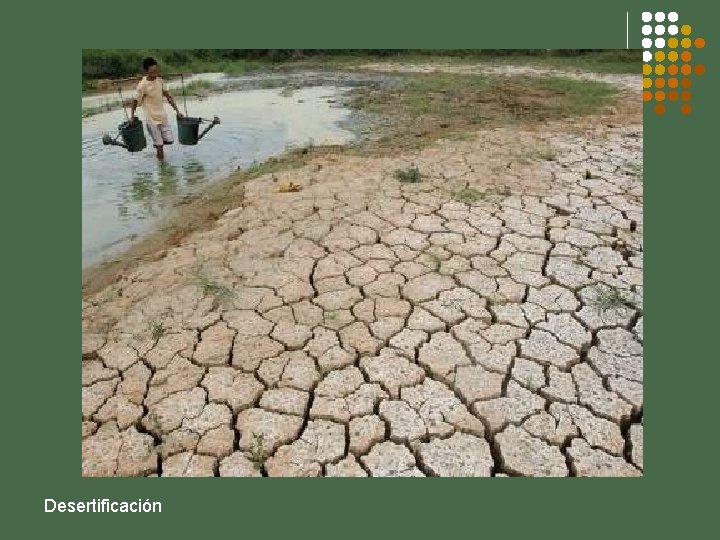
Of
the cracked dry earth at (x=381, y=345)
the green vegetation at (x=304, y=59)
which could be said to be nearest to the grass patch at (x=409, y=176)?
the cracked dry earth at (x=381, y=345)

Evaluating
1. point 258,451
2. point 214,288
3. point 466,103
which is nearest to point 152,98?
point 214,288

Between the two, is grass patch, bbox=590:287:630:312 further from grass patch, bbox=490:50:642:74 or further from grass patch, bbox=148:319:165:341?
grass patch, bbox=490:50:642:74

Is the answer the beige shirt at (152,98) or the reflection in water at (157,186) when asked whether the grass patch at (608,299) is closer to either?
the reflection in water at (157,186)

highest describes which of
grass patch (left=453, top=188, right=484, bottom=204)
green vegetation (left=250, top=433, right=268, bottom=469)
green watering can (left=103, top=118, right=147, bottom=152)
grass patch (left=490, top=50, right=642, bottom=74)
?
grass patch (left=490, top=50, right=642, bottom=74)

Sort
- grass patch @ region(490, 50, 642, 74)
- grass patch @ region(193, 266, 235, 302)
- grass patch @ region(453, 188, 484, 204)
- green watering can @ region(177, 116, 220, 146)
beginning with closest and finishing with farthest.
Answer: grass patch @ region(193, 266, 235, 302) → grass patch @ region(453, 188, 484, 204) → green watering can @ region(177, 116, 220, 146) → grass patch @ region(490, 50, 642, 74)

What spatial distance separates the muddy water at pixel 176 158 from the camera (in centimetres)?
470

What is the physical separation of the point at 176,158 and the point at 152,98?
73cm

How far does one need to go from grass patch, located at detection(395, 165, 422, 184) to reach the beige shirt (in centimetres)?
266

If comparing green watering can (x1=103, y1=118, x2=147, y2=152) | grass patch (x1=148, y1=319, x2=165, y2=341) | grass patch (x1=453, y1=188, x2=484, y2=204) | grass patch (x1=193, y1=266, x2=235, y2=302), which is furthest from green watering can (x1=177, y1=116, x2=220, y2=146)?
grass patch (x1=148, y1=319, x2=165, y2=341)

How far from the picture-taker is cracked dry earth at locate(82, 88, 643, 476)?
231 cm

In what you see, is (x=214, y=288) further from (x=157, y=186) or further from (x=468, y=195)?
(x=157, y=186)

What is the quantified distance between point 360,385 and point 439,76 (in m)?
10.2

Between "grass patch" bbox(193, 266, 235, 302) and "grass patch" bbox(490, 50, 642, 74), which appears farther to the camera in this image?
"grass patch" bbox(490, 50, 642, 74)

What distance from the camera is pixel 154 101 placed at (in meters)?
5.72
